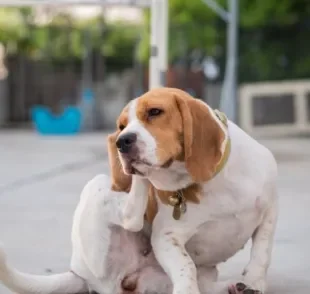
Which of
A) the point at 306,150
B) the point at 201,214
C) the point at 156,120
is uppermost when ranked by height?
the point at 156,120

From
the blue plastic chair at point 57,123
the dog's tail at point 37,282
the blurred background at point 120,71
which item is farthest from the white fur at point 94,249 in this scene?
the blue plastic chair at point 57,123

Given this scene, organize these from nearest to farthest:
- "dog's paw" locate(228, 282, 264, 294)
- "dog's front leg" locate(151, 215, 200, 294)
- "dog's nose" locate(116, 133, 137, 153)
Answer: "dog's nose" locate(116, 133, 137, 153)
"dog's front leg" locate(151, 215, 200, 294)
"dog's paw" locate(228, 282, 264, 294)

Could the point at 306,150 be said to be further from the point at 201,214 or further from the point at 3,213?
the point at 201,214

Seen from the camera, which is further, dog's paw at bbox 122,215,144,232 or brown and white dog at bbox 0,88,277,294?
dog's paw at bbox 122,215,144,232

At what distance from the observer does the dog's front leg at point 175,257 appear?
245 cm

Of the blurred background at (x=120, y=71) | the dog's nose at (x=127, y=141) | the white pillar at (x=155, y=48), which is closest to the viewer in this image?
the dog's nose at (x=127, y=141)

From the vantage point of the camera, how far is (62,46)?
50.6 ft

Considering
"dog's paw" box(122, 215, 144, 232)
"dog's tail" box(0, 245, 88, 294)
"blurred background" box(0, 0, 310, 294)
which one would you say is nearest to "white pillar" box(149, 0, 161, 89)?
"blurred background" box(0, 0, 310, 294)

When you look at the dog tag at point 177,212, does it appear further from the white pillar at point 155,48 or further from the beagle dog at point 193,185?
the white pillar at point 155,48

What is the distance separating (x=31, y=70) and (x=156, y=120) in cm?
1372

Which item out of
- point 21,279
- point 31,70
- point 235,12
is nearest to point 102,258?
point 21,279

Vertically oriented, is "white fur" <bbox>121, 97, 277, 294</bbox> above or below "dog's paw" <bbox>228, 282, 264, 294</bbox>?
above

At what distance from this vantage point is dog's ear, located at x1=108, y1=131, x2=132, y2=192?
2.49m

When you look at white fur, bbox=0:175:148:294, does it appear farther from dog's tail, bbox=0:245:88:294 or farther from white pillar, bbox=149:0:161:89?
white pillar, bbox=149:0:161:89
